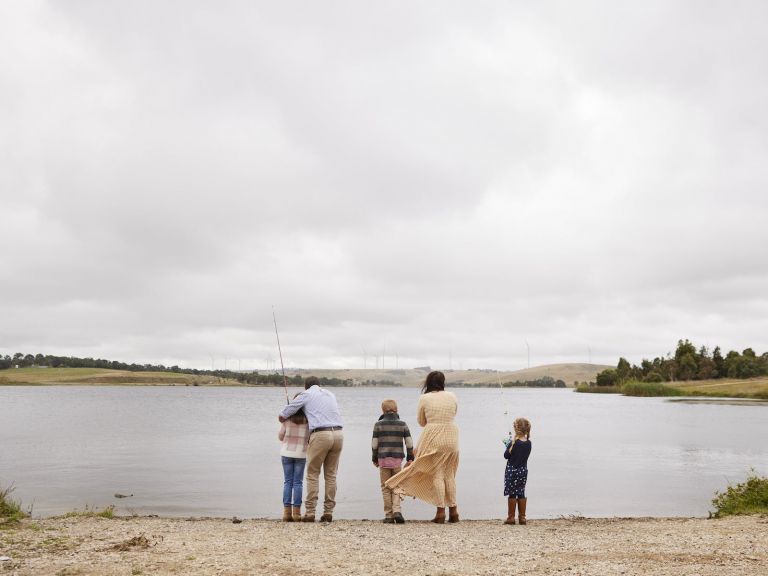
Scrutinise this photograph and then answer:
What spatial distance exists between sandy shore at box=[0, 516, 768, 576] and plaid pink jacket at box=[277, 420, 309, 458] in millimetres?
1389

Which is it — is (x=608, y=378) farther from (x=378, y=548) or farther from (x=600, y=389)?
(x=378, y=548)

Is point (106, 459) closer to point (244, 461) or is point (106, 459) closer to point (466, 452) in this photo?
point (244, 461)

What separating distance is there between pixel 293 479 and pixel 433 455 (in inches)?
117

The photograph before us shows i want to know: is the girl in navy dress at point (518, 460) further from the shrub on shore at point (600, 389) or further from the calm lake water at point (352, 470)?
the shrub on shore at point (600, 389)

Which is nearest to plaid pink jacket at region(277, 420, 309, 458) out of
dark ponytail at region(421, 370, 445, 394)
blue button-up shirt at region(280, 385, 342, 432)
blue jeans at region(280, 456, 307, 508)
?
blue jeans at region(280, 456, 307, 508)

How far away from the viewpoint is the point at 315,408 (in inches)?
520

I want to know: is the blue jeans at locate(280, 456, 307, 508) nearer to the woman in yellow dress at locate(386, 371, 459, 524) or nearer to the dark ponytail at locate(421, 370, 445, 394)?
the woman in yellow dress at locate(386, 371, 459, 524)

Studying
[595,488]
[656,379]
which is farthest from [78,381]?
[595,488]

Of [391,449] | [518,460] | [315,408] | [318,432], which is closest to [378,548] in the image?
[391,449]

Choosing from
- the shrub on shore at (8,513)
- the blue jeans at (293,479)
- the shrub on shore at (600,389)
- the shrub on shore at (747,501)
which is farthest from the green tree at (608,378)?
the shrub on shore at (8,513)

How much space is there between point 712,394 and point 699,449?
305 ft

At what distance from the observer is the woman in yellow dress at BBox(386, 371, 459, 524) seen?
1282 cm

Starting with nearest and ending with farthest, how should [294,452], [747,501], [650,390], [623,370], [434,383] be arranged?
[434,383], [294,452], [747,501], [650,390], [623,370]

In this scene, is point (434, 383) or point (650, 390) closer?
point (434, 383)
